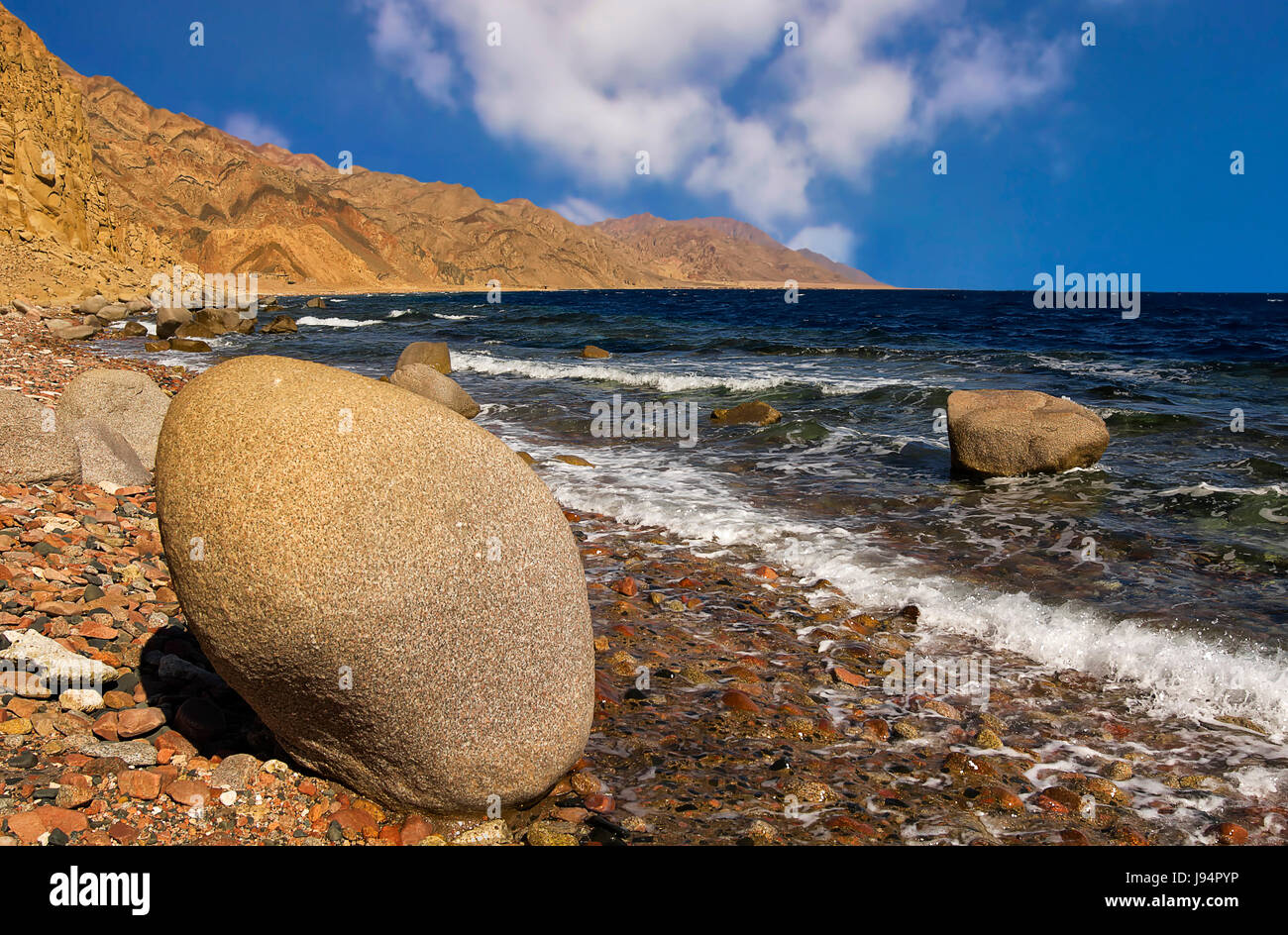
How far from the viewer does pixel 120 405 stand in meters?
7.48

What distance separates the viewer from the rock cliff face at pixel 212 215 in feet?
103

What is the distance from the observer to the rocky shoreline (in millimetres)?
2941

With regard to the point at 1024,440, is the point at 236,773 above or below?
below

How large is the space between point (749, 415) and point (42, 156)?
35251 mm

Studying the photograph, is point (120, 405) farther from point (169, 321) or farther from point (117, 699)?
point (169, 321)

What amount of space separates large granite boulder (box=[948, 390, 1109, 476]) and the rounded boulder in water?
7448 millimetres

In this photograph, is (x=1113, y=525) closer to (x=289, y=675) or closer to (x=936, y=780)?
(x=936, y=780)

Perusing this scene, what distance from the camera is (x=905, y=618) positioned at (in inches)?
207

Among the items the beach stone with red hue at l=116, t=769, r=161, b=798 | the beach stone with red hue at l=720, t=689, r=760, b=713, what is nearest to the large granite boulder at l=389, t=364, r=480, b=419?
the beach stone with red hue at l=720, t=689, r=760, b=713

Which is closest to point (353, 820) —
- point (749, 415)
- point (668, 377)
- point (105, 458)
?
point (105, 458)

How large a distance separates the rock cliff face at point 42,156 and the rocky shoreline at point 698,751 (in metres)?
33.8

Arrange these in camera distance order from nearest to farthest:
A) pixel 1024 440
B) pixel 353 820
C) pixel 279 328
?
pixel 353 820 → pixel 1024 440 → pixel 279 328

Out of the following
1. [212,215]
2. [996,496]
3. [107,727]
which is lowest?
[107,727]

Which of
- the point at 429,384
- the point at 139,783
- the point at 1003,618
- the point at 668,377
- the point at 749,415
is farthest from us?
the point at 668,377
